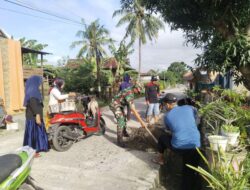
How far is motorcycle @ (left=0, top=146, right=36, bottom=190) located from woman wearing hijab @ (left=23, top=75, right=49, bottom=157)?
8.56ft

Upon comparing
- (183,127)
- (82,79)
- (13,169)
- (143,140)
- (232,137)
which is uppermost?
(82,79)

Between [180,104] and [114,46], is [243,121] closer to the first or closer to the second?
[180,104]

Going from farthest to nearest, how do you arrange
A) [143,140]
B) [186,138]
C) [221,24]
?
[143,140] → [221,24] → [186,138]

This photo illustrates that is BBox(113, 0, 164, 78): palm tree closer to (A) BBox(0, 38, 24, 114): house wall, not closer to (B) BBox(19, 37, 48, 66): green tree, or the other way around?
(B) BBox(19, 37, 48, 66): green tree

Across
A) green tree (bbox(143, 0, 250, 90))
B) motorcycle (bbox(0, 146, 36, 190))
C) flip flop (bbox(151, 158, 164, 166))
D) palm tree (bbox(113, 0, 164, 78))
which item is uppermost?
palm tree (bbox(113, 0, 164, 78))

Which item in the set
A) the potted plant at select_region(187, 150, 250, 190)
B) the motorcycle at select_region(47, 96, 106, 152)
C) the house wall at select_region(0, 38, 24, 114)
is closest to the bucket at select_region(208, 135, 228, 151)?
the potted plant at select_region(187, 150, 250, 190)

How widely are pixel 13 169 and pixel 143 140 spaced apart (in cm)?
430

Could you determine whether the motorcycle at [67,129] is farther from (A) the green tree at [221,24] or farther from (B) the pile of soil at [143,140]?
(A) the green tree at [221,24]

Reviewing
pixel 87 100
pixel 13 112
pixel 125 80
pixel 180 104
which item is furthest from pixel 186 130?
pixel 13 112

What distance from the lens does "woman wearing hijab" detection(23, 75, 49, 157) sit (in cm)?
620

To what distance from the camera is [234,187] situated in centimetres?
332

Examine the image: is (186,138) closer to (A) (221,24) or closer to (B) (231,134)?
(B) (231,134)

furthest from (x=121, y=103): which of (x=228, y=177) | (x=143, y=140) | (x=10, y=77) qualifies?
(x=10, y=77)

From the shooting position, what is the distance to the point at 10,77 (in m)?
17.2
